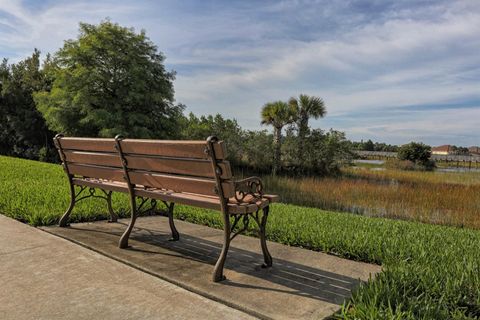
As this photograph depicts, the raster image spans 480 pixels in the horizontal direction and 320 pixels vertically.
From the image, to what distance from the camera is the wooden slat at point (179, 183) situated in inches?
123

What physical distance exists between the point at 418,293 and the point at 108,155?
3.28 m

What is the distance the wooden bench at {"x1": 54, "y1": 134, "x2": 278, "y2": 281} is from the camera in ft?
10.3

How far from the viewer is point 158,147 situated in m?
3.58

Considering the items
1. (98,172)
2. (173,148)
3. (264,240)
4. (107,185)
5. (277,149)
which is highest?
(277,149)

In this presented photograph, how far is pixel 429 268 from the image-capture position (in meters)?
3.30

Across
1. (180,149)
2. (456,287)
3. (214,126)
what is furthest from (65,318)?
(214,126)

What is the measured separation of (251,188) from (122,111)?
2396cm

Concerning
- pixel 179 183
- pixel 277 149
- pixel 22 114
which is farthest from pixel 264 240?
pixel 22 114

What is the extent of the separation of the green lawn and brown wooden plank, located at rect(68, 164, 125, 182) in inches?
27.6

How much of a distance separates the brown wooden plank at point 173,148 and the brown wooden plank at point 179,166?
0.18 ft

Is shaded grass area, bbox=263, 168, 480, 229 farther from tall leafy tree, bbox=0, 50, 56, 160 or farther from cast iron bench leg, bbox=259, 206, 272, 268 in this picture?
tall leafy tree, bbox=0, 50, 56, 160

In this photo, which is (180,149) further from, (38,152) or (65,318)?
(38,152)

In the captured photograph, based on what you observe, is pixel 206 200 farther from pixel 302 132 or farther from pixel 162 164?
pixel 302 132

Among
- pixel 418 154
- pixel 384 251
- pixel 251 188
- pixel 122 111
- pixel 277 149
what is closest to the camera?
pixel 251 188
